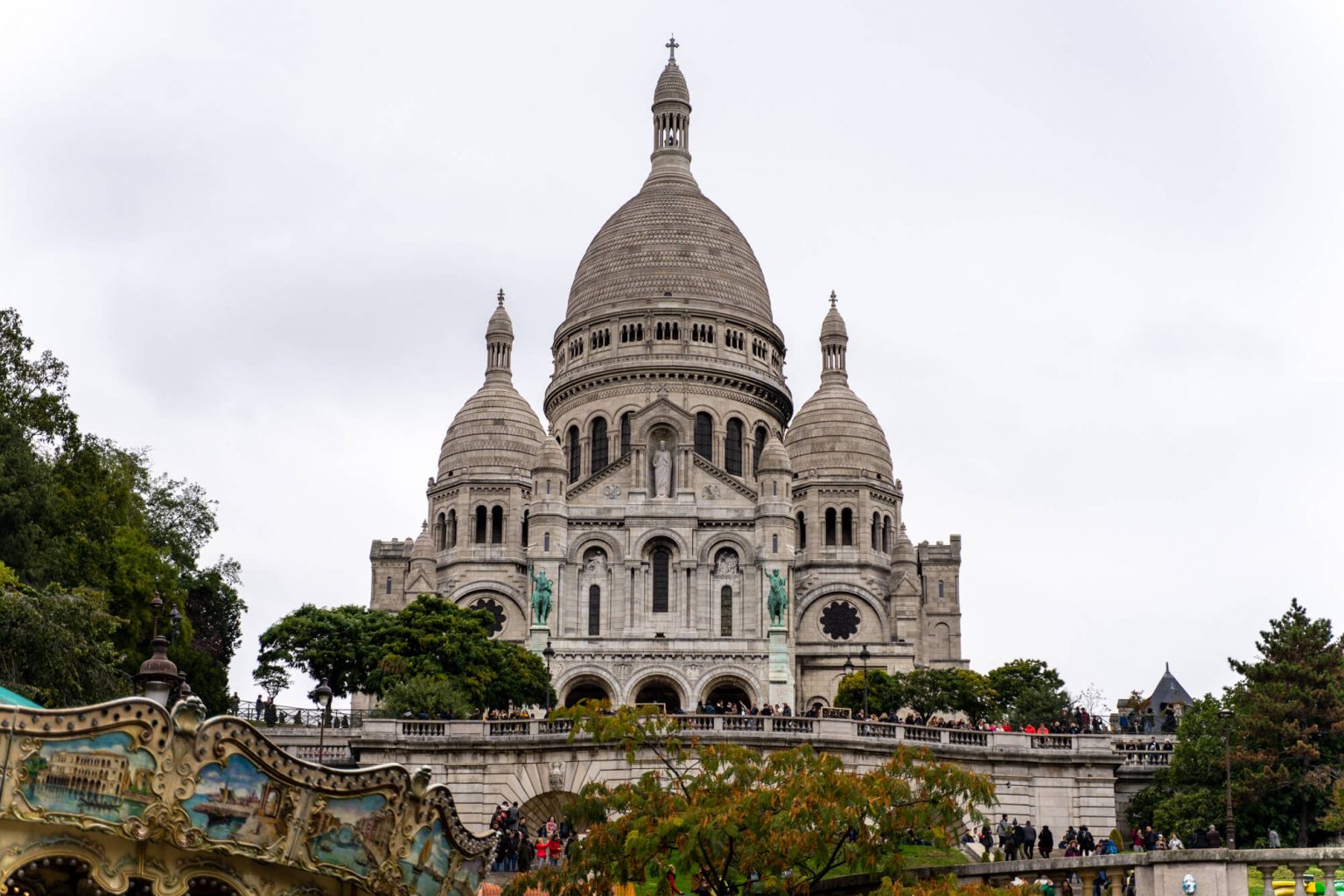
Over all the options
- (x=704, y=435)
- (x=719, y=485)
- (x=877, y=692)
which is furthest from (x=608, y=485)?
(x=877, y=692)

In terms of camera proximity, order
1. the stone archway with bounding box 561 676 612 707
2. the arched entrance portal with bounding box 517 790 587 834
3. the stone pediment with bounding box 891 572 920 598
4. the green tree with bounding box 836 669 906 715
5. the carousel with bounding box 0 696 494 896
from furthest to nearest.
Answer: the stone pediment with bounding box 891 572 920 598
the stone archway with bounding box 561 676 612 707
the green tree with bounding box 836 669 906 715
the arched entrance portal with bounding box 517 790 587 834
the carousel with bounding box 0 696 494 896

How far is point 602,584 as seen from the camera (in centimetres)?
9106

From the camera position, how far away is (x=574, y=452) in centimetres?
10369

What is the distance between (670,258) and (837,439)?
14351 millimetres

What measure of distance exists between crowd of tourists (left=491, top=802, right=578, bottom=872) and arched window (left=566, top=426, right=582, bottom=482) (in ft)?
190

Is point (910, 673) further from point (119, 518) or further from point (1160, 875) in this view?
point (1160, 875)

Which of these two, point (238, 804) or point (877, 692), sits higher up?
point (877, 692)

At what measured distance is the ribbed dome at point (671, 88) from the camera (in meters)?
119

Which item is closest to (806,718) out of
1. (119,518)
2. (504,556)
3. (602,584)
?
(119,518)

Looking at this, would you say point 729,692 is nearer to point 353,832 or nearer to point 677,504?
point 677,504

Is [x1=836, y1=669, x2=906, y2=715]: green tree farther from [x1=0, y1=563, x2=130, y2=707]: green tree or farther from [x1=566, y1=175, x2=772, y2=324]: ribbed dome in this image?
[x1=0, y1=563, x2=130, y2=707]: green tree

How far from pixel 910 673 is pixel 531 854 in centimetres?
4274

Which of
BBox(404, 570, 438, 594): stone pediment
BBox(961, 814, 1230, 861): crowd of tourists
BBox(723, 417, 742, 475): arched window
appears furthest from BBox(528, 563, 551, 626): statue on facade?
BBox(961, 814, 1230, 861): crowd of tourists

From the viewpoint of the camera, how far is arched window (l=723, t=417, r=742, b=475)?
336 ft
